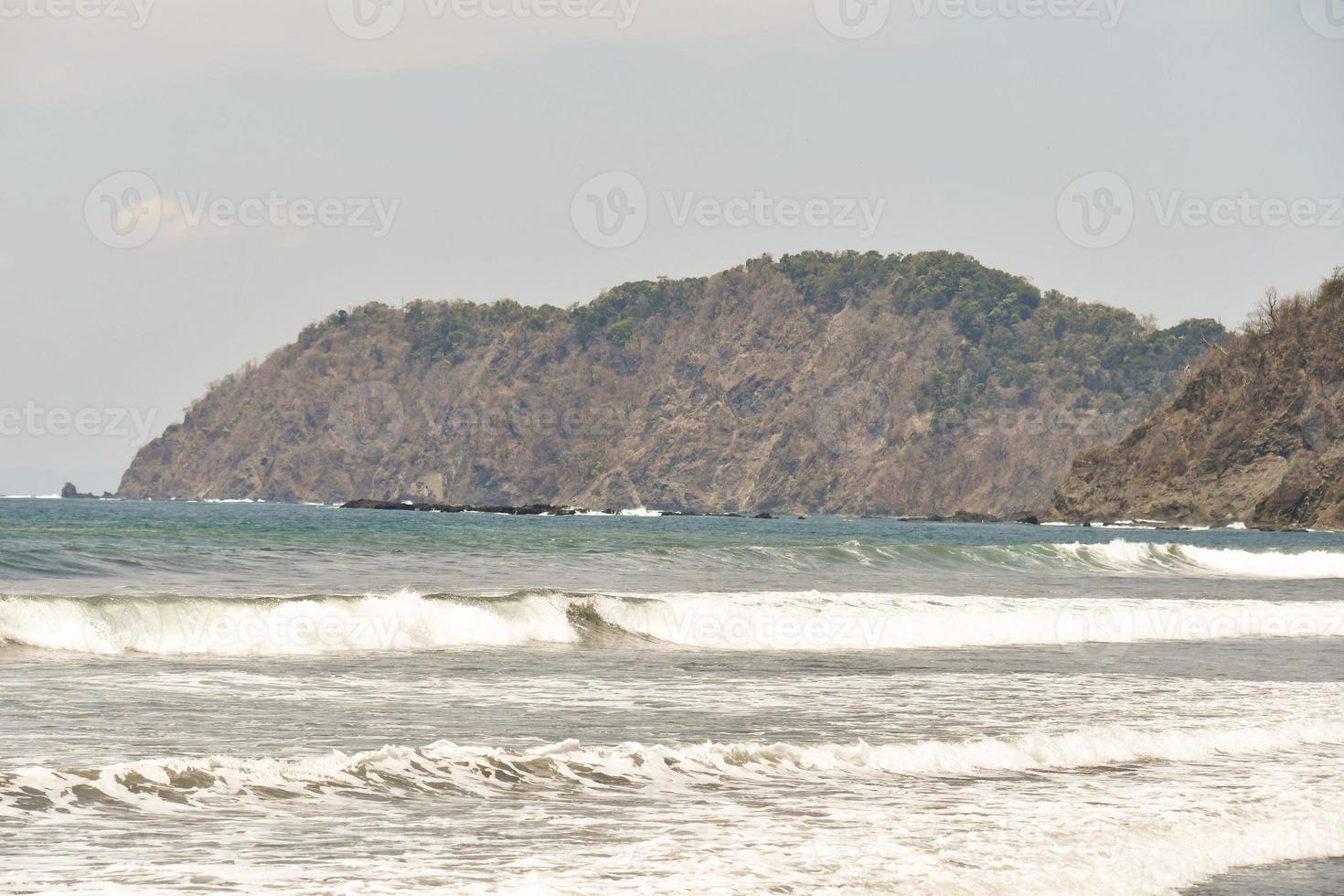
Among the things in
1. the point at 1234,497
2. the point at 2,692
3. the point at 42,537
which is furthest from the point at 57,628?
the point at 1234,497

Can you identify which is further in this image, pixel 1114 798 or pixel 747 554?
pixel 747 554

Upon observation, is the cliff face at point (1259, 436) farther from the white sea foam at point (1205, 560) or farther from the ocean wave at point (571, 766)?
the ocean wave at point (571, 766)

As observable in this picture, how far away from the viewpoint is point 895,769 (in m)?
12.4

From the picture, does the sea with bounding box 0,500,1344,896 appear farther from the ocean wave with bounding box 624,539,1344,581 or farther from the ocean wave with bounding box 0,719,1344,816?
the ocean wave with bounding box 624,539,1344,581

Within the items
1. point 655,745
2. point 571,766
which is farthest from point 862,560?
point 571,766

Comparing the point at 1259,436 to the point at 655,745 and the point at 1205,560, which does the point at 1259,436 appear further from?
the point at 655,745

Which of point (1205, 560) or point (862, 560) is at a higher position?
point (1205, 560)

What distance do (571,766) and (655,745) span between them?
1151 mm

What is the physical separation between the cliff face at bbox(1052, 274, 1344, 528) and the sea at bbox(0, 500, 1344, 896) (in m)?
105

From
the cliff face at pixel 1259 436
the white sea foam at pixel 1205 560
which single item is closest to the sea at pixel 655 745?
the white sea foam at pixel 1205 560

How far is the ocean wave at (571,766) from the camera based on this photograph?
10.4 metres

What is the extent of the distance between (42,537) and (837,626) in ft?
97.8

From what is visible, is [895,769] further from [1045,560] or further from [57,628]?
[1045,560]

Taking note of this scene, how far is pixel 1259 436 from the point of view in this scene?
136625mm
